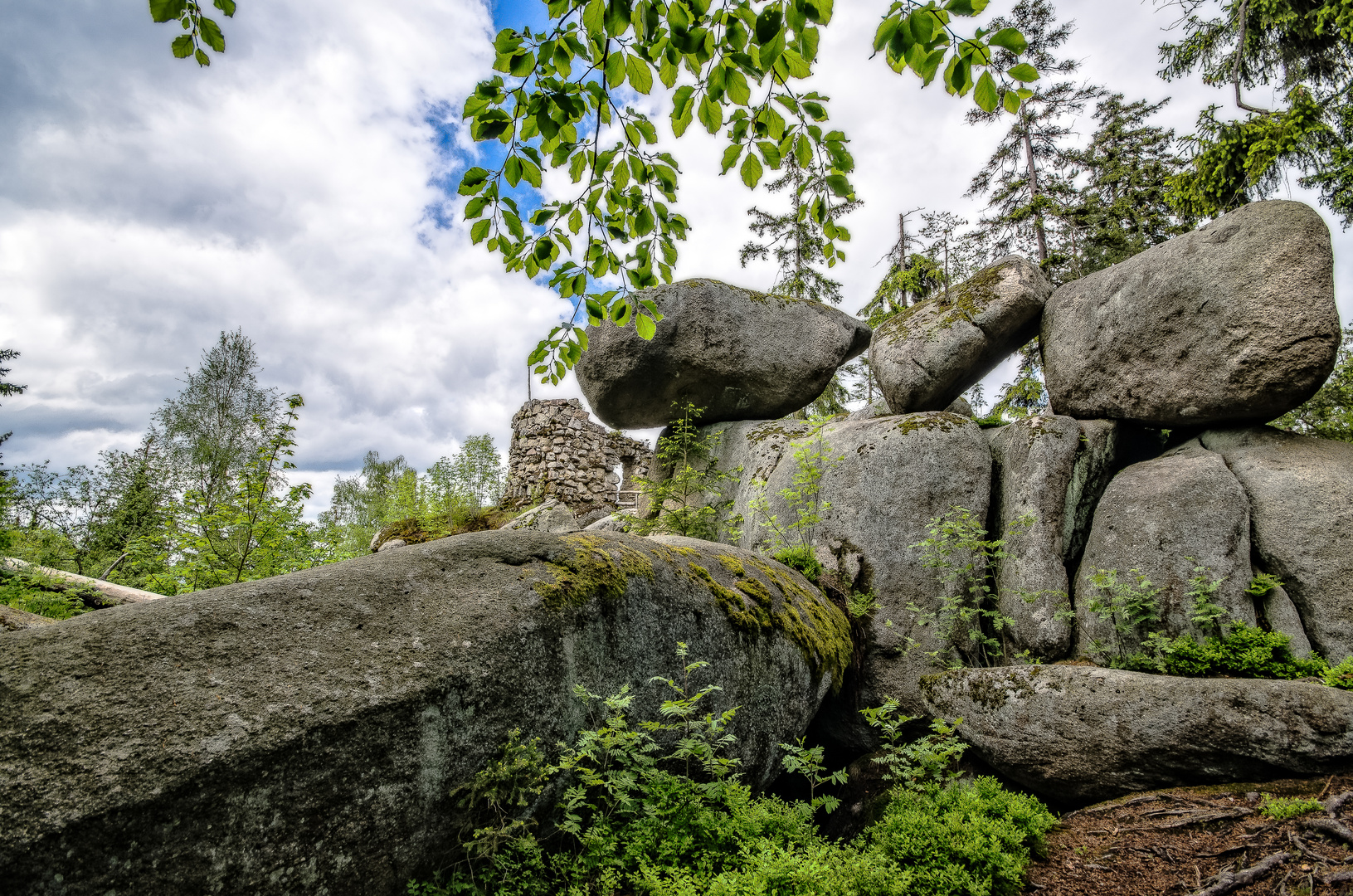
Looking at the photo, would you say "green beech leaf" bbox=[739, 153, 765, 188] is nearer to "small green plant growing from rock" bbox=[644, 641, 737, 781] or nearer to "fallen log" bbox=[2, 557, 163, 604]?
"small green plant growing from rock" bbox=[644, 641, 737, 781]

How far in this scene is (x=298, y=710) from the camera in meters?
2.41

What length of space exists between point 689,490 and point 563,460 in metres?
6.66

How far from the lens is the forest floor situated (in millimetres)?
3268

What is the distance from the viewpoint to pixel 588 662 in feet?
11.6

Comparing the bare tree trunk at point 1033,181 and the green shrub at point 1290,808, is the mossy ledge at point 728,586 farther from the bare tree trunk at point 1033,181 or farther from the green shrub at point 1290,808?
the bare tree trunk at point 1033,181

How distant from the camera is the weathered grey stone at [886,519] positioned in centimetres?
698

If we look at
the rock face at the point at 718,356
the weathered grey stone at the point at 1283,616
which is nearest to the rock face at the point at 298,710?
the weathered grey stone at the point at 1283,616

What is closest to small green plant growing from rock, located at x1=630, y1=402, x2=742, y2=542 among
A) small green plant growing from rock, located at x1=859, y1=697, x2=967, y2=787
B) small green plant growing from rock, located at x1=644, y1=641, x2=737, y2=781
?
small green plant growing from rock, located at x1=859, y1=697, x2=967, y2=787

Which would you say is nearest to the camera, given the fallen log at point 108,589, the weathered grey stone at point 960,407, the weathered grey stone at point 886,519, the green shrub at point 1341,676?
the green shrub at point 1341,676

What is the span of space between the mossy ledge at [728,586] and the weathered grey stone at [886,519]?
2.47 ft

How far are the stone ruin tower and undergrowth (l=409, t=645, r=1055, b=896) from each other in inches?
443

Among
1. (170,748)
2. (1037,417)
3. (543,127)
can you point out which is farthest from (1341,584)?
(170,748)

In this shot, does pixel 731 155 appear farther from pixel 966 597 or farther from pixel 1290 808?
pixel 966 597

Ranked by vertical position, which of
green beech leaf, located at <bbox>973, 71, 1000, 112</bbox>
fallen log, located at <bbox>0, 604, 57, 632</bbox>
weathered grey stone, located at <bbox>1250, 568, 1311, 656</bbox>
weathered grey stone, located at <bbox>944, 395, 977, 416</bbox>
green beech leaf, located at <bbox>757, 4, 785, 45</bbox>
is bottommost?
weathered grey stone, located at <bbox>1250, 568, 1311, 656</bbox>
